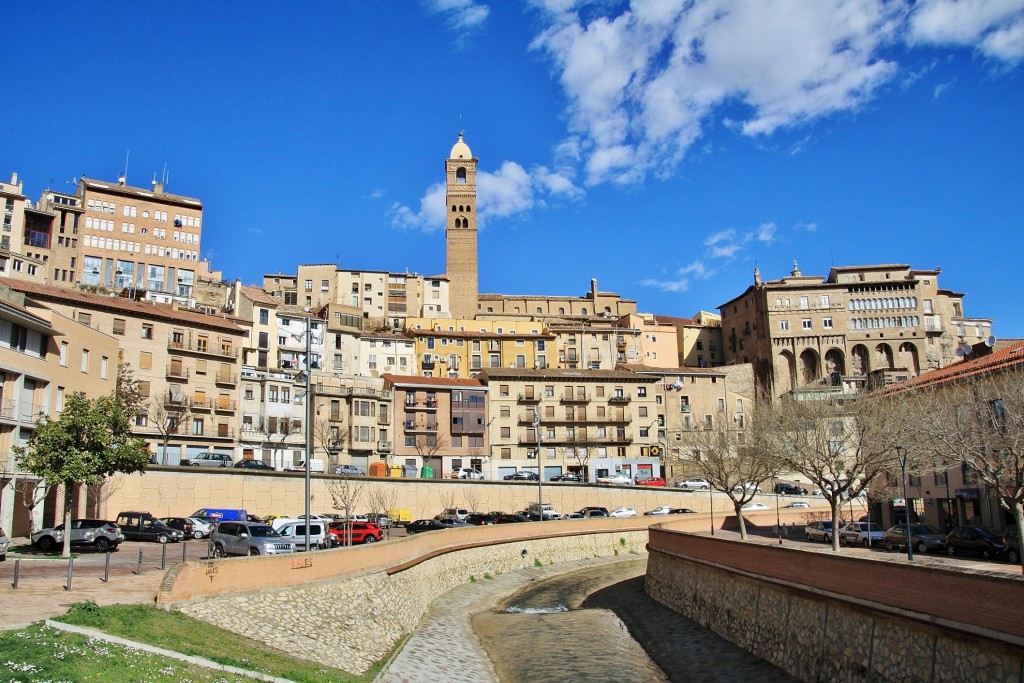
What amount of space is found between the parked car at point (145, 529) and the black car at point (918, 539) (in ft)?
115

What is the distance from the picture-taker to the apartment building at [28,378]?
3909 cm

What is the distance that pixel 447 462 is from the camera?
83250mm

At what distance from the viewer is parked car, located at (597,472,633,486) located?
7536 centimetres

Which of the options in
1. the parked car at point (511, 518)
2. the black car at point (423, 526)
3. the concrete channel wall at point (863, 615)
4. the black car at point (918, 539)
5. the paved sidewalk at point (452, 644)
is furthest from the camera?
the parked car at point (511, 518)

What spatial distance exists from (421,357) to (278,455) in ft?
90.8

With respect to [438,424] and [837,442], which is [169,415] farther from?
[837,442]

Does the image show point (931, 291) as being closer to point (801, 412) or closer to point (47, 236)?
point (801, 412)

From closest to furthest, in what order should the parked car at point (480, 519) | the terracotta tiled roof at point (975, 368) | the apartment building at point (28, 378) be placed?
the apartment building at point (28, 378), the terracotta tiled roof at point (975, 368), the parked car at point (480, 519)

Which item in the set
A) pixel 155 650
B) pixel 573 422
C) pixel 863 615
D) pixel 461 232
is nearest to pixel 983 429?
pixel 863 615

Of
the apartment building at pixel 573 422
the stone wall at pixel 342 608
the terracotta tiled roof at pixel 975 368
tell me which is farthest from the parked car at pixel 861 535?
the apartment building at pixel 573 422

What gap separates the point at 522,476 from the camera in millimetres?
79812

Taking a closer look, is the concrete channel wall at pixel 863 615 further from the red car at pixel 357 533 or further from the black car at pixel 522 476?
the black car at pixel 522 476

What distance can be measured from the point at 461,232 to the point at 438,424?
4996 cm

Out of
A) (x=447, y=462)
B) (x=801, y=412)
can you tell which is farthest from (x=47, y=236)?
(x=801, y=412)
